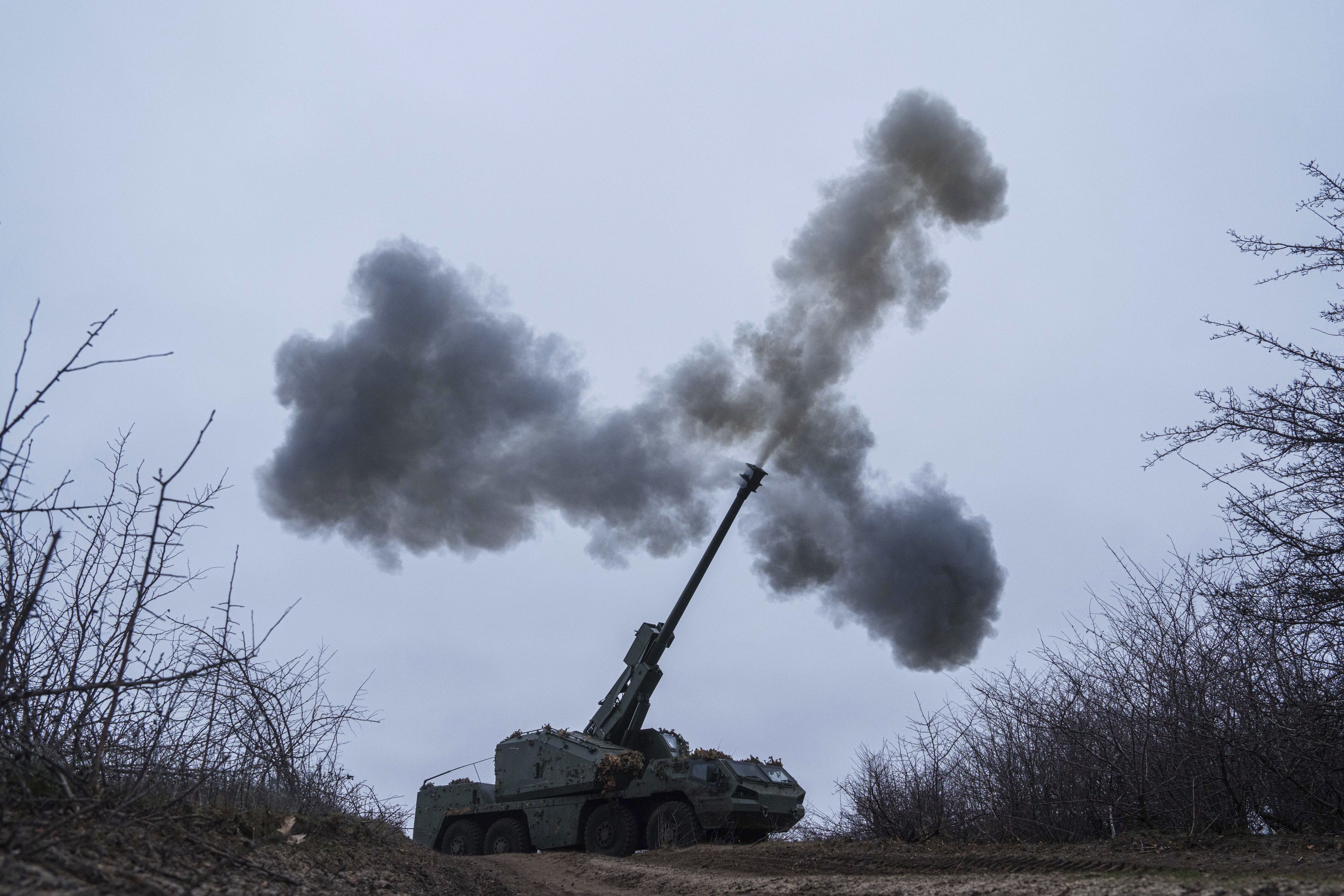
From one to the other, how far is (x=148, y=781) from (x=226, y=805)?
1.38 m

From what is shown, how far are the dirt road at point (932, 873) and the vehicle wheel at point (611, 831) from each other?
4.05 ft

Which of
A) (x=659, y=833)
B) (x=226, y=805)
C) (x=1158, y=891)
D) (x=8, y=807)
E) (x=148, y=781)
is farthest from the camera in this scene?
(x=659, y=833)

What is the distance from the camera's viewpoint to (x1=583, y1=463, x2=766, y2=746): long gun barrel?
19.1m

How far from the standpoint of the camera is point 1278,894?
20.3 feet

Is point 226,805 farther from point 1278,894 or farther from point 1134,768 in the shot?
point 1134,768

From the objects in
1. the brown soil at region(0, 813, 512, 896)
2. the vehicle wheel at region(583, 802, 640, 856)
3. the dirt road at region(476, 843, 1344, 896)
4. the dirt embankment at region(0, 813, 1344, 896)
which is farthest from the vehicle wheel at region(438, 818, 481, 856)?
the brown soil at region(0, 813, 512, 896)

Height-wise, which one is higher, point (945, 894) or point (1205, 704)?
point (1205, 704)

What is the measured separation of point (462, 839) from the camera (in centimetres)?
1966

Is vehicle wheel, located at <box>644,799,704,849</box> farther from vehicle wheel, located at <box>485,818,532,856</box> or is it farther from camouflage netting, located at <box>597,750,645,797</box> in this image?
vehicle wheel, located at <box>485,818,532,856</box>

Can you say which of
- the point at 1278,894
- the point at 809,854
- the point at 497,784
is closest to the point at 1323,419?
the point at 1278,894

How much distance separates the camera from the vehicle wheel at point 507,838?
1833 cm

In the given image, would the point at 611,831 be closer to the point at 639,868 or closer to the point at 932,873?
the point at 639,868

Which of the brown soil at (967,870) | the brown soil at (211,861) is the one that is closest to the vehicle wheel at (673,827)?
the brown soil at (967,870)

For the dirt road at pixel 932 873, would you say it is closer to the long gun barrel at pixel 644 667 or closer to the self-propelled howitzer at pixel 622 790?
the self-propelled howitzer at pixel 622 790
